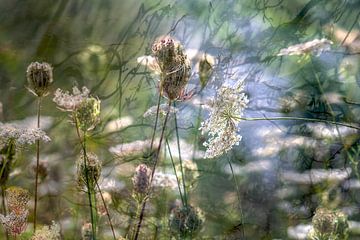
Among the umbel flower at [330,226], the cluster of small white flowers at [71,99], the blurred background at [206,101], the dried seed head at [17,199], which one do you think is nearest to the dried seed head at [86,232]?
the blurred background at [206,101]

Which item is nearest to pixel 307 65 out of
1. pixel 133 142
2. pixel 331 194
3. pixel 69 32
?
pixel 331 194

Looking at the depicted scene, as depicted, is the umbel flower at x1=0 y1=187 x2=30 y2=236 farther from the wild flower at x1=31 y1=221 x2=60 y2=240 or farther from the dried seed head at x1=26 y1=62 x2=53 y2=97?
the dried seed head at x1=26 y1=62 x2=53 y2=97

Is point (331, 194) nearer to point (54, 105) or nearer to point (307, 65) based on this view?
point (307, 65)

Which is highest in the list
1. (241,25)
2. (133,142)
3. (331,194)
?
(241,25)

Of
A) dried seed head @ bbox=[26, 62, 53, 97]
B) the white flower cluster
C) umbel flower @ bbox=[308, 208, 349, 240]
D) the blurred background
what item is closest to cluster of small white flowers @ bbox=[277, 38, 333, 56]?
the blurred background

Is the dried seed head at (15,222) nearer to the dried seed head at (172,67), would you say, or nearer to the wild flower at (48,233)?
the wild flower at (48,233)

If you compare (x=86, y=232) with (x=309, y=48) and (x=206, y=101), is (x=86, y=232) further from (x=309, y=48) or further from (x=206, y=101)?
(x=309, y=48)
